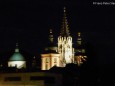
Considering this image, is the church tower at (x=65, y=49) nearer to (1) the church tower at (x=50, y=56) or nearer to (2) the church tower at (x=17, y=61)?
(1) the church tower at (x=50, y=56)

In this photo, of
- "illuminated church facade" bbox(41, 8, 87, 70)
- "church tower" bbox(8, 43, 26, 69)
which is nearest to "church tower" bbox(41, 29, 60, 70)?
"illuminated church facade" bbox(41, 8, 87, 70)

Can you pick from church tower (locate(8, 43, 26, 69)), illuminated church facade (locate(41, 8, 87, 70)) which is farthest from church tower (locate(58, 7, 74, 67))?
church tower (locate(8, 43, 26, 69))

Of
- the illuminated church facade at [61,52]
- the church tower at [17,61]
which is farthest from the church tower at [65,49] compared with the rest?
the church tower at [17,61]

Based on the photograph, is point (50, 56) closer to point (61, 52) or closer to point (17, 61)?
point (61, 52)

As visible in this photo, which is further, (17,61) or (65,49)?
(65,49)

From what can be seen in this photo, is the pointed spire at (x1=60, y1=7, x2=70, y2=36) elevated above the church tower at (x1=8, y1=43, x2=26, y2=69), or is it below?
above

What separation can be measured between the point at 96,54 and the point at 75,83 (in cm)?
1040

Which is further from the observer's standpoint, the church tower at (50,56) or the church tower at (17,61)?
the church tower at (50,56)

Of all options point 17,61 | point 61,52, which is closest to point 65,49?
point 61,52

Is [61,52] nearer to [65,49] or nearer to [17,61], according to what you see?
[65,49]

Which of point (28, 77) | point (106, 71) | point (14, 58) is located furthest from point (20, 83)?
point (14, 58)

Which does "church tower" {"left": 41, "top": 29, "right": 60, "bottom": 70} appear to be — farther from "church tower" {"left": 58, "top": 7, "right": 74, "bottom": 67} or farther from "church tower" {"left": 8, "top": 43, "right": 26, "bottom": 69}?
"church tower" {"left": 8, "top": 43, "right": 26, "bottom": 69}

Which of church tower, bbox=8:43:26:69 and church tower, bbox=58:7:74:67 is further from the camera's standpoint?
church tower, bbox=58:7:74:67

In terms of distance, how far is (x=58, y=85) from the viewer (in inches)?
2581
